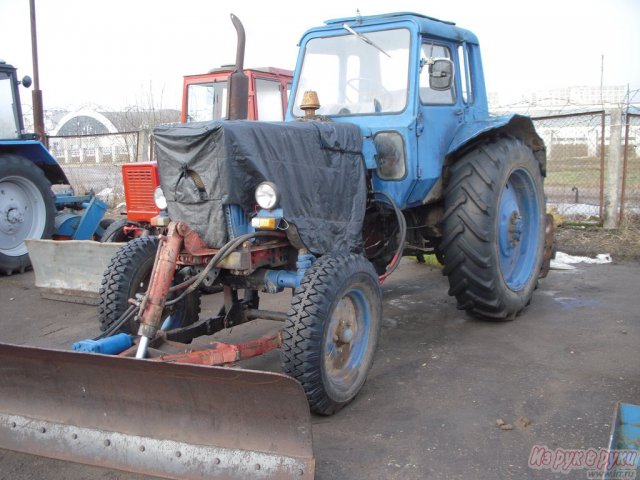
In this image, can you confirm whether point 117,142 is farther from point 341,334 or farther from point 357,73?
point 341,334

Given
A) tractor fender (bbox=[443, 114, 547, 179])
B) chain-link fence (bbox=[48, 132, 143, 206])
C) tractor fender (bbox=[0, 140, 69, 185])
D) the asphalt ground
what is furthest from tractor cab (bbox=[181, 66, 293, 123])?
chain-link fence (bbox=[48, 132, 143, 206])

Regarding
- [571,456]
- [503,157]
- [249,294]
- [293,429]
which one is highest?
[503,157]

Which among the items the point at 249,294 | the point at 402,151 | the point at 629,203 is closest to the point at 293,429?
the point at 249,294

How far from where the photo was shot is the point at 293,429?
269 cm

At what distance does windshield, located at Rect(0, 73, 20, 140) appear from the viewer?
8.43m

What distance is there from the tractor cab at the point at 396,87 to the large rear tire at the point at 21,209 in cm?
451

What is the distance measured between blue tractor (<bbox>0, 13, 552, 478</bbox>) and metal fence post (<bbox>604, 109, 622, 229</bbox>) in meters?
3.12

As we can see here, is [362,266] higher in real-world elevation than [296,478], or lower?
higher

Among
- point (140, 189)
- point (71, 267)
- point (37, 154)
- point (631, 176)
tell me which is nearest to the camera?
point (71, 267)

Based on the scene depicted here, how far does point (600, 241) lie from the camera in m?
7.89

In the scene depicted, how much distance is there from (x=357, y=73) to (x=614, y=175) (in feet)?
16.4

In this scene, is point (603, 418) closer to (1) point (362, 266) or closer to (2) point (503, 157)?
(1) point (362, 266)

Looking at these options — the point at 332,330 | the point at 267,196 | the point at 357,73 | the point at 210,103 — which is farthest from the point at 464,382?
the point at 210,103

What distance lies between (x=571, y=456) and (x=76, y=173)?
12.5m
